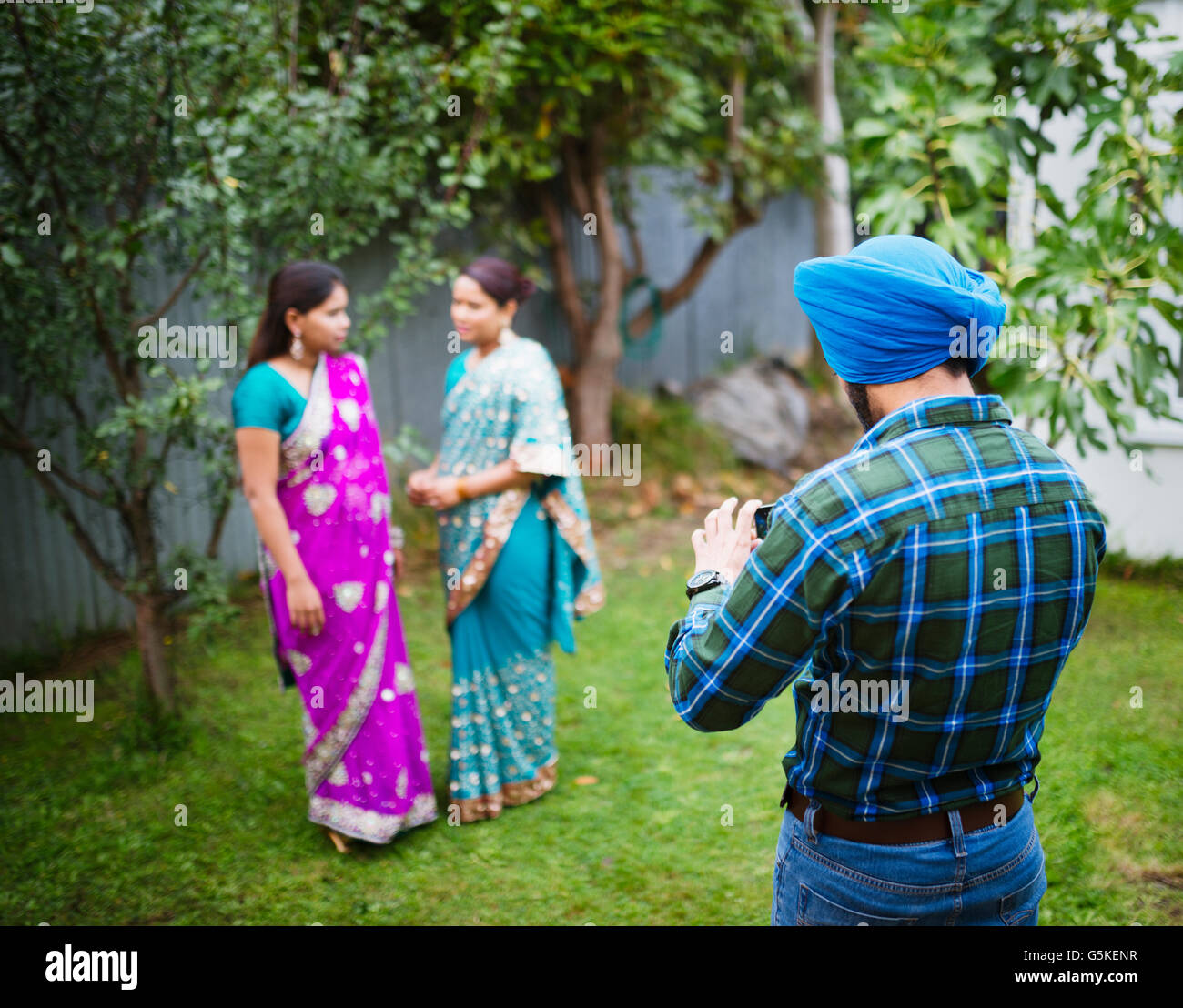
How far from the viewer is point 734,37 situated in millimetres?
7676

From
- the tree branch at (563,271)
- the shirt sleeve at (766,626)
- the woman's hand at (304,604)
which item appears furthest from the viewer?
the tree branch at (563,271)

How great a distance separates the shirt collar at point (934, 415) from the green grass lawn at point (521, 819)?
2.22 m

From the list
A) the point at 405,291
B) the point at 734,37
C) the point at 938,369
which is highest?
the point at 734,37

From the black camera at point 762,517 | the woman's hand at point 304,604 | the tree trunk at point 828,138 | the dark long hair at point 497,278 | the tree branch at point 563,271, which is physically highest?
the tree trunk at point 828,138

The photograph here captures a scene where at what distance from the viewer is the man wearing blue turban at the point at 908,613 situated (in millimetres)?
1462

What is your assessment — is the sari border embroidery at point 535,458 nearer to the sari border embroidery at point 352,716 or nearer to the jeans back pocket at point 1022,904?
the sari border embroidery at point 352,716

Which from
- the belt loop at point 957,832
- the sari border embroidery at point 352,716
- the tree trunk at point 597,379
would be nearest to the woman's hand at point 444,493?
the sari border embroidery at point 352,716

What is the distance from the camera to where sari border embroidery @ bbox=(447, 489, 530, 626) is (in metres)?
3.81

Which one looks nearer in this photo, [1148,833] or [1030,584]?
[1030,584]

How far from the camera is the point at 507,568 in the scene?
3869 mm

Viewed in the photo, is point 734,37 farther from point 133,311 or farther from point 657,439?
point 133,311

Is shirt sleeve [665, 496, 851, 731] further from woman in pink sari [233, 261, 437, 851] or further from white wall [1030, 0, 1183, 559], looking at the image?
white wall [1030, 0, 1183, 559]
